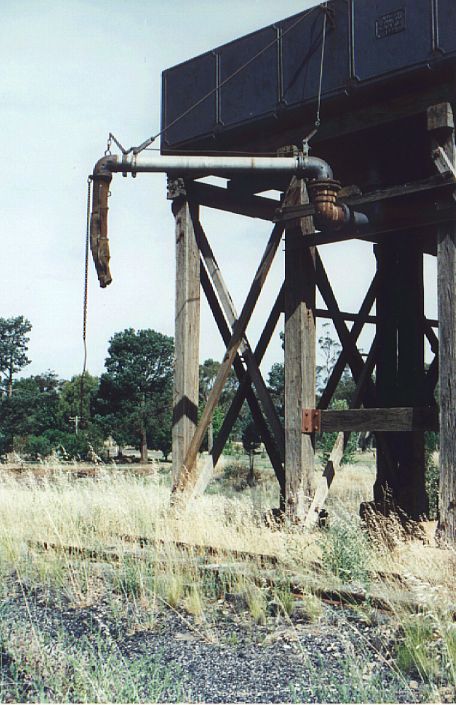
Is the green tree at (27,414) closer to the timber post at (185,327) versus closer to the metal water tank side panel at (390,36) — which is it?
the timber post at (185,327)

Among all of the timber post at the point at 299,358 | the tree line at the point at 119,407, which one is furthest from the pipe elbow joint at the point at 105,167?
the tree line at the point at 119,407

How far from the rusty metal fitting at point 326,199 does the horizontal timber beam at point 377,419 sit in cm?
203

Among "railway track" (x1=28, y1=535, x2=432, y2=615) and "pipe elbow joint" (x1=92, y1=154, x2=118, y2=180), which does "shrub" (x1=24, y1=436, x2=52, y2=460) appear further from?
"railway track" (x1=28, y1=535, x2=432, y2=615)

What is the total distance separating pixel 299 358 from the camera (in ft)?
30.3

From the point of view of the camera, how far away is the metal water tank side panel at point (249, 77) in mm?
9383

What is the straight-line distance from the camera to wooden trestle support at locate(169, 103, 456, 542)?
320 inches

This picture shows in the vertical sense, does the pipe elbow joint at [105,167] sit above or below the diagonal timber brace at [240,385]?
above

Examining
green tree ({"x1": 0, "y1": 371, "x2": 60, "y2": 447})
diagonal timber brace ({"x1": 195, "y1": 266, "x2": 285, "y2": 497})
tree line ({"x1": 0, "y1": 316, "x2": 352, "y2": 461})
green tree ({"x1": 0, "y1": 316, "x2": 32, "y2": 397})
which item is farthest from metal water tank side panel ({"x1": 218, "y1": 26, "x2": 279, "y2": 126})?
green tree ({"x1": 0, "y1": 316, "x2": 32, "y2": 397})

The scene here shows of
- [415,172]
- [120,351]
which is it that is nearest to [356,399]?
[415,172]

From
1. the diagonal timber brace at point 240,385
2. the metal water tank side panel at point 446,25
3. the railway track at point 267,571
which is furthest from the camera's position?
the diagonal timber brace at point 240,385

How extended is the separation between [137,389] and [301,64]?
133ft

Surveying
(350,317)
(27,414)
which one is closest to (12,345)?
(27,414)

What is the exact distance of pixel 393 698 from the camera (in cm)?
440

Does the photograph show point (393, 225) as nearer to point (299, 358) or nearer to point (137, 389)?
point (299, 358)
